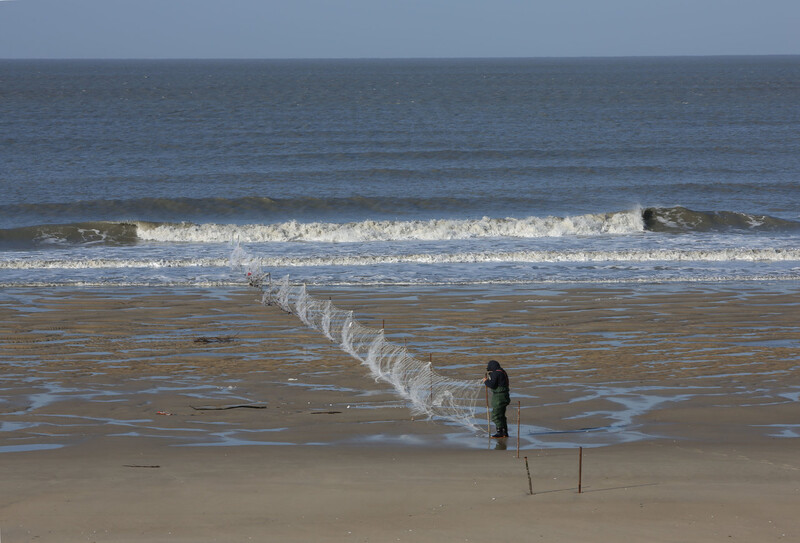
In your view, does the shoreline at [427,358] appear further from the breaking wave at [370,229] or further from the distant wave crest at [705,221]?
the distant wave crest at [705,221]

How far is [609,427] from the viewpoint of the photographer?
11.7 meters

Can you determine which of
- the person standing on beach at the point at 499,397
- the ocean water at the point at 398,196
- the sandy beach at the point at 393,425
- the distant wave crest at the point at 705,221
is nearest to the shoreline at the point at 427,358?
the sandy beach at the point at 393,425

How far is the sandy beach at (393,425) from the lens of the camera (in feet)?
28.6

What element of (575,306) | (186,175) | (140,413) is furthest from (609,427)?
(186,175)

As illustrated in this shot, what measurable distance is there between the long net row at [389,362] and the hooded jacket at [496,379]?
812 millimetres

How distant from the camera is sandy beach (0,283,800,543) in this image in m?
8.73

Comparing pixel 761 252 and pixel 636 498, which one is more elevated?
pixel 761 252

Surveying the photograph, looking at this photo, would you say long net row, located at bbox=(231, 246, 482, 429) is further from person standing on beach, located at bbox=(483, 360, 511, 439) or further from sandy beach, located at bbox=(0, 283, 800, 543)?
person standing on beach, located at bbox=(483, 360, 511, 439)

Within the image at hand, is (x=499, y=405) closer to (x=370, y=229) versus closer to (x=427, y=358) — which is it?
(x=427, y=358)

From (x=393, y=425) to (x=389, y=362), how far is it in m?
2.56

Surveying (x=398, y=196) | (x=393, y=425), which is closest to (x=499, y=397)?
(x=393, y=425)

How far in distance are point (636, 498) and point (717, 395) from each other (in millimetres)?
4410

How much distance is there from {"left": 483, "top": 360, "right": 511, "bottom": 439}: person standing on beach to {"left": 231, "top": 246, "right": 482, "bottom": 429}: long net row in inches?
25.1

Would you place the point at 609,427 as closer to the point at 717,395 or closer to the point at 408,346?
the point at 717,395
